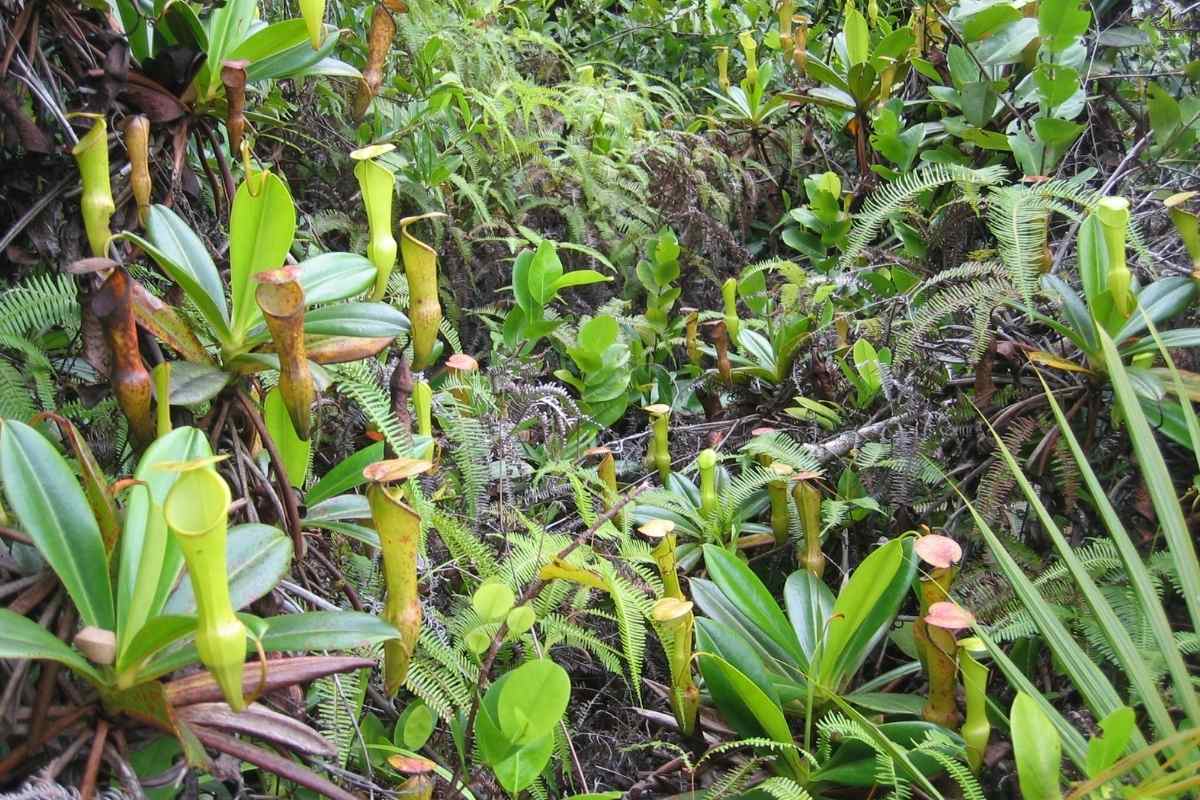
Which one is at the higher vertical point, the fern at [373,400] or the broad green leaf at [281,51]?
the broad green leaf at [281,51]

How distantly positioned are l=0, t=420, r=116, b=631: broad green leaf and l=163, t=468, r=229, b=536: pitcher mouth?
26cm

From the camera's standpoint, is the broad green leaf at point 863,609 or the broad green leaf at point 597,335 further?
the broad green leaf at point 597,335

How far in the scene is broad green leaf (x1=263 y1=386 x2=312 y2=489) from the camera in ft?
3.92

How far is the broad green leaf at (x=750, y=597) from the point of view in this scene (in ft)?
4.50

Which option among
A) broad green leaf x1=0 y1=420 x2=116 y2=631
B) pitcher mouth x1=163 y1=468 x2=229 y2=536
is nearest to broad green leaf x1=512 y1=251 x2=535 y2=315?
broad green leaf x1=0 y1=420 x2=116 y2=631


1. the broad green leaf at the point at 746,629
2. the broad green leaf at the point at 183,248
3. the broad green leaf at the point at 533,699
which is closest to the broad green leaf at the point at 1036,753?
the broad green leaf at the point at 746,629

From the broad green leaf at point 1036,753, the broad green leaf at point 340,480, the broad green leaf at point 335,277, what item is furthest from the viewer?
the broad green leaf at point 340,480

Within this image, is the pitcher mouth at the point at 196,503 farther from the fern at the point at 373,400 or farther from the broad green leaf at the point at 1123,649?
the broad green leaf at the point at 1123,649

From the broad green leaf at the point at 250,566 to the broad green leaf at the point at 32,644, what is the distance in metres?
0.11

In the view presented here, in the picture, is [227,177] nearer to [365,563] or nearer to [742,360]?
[365,563]

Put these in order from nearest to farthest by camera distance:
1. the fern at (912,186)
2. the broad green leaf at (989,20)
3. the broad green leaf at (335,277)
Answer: the broad green leaf at (335,277) < the fern at (912,186) < the broad green leaf at (989,20)

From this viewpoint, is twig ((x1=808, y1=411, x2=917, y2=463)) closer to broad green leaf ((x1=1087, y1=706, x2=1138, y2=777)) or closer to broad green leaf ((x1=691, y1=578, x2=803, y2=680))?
broad green leaf ((x1=691, y1=578, x2=803, y2=680))

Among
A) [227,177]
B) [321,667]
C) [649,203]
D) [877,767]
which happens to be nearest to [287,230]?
[227,177]

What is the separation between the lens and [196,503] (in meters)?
0.65
